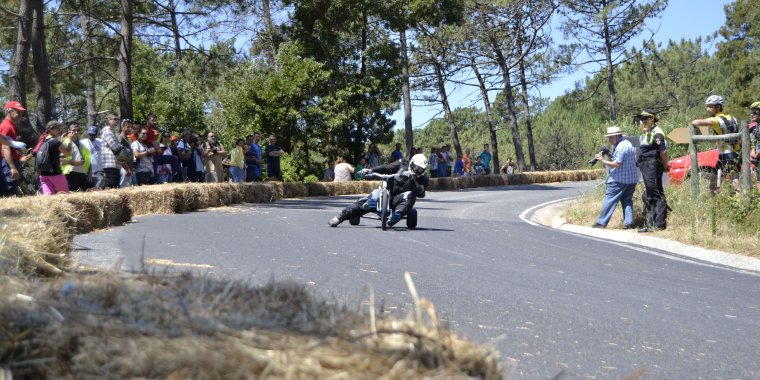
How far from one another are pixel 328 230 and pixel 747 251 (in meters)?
5.96

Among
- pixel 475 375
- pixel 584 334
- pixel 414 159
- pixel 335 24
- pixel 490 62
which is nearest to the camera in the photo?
pixel 475 375

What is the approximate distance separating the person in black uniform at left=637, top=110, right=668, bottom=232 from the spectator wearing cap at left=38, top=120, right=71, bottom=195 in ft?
29.2

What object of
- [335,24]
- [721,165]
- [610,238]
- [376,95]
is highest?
[335,24]

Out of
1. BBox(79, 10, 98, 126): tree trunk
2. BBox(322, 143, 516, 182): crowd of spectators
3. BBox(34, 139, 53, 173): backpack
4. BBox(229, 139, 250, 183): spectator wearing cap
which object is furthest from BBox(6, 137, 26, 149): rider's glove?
BBox(79, 10, 98, 126): tree trunk

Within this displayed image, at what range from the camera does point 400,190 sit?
15.2 metres

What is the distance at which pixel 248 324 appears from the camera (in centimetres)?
290

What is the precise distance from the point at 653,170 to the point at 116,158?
33.0 feet

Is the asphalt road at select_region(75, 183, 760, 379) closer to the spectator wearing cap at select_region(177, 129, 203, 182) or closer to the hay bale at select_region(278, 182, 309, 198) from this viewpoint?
the spectator wearing cap at select_region(177, 129, 203, 182)

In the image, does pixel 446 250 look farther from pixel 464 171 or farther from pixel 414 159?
pixel 464 171

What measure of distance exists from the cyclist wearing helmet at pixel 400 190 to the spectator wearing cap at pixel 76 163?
14.8 ft

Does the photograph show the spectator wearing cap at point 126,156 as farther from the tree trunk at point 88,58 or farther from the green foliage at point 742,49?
the green foliage at point 742,49

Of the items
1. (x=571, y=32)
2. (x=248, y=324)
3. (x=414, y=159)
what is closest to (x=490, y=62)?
(x=571, y=32)

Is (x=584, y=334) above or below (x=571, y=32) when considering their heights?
below

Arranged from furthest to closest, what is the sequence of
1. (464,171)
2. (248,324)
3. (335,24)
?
1. (464,171)
2. (335,24)
3. (248,324)
